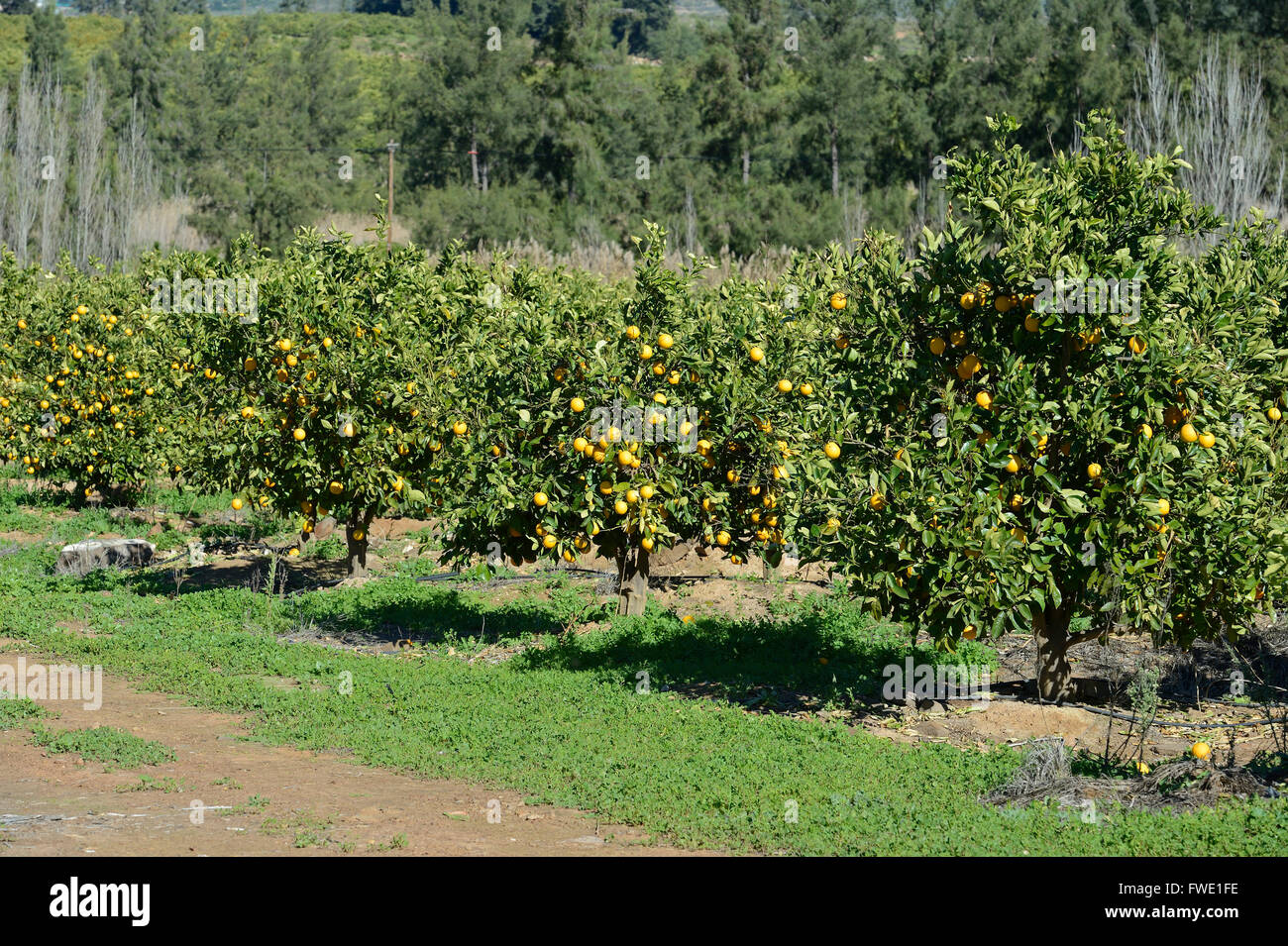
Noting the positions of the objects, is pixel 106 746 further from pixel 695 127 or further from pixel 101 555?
pixel 695 127

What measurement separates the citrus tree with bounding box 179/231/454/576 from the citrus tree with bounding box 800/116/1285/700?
5085mm

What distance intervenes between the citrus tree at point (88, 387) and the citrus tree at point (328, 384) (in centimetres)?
483

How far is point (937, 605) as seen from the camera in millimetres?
7727

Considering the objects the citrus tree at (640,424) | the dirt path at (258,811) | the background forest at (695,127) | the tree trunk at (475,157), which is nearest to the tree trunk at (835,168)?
the background forest at (695,127)

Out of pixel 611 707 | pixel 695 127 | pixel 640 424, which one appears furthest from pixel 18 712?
pixel 695 127

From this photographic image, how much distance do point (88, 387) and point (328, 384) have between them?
7.10 meters

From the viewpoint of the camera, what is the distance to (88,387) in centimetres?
1723

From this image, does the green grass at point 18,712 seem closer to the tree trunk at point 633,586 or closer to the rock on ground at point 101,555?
the tree trunk at point 633,586

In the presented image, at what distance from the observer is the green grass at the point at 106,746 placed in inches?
319

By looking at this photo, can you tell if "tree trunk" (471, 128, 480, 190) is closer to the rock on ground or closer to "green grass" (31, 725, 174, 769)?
the rock on ground

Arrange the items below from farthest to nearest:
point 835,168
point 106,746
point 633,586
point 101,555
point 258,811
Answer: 1. point 835,168
2. point 101,555
3. point 633,586
4. point 106,746
5. point 258,811

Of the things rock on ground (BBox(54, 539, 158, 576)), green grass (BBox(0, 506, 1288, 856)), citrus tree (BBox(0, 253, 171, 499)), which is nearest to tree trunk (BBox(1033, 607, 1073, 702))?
green grass (BBox(0, 506, 1288, 856))
